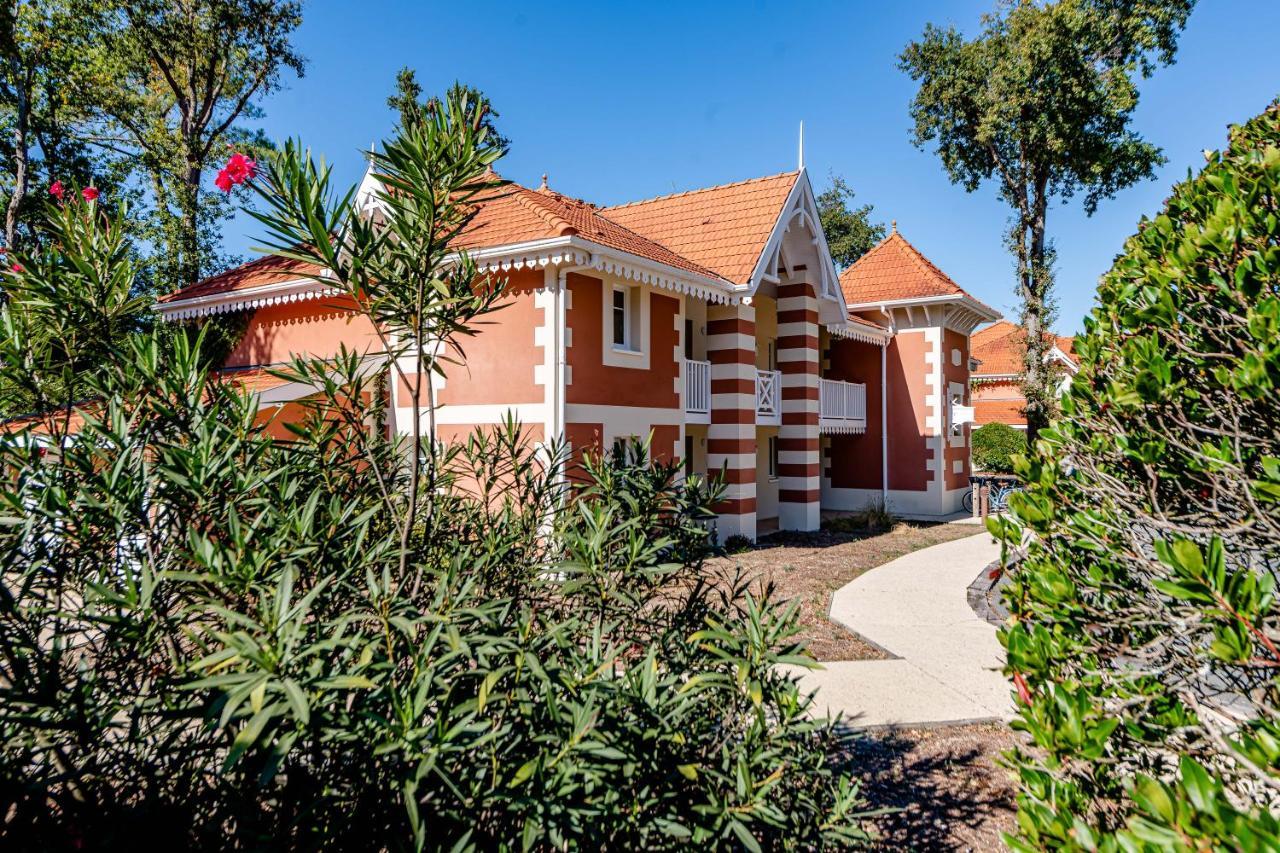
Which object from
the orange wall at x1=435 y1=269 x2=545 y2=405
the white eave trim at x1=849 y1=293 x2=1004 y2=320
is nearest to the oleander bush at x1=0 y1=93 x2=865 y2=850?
the orange wall at x1=435 y1=269 x2=545 y2=405

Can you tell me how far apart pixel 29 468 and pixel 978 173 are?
87.6 feet

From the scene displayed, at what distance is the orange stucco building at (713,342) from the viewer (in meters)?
11.1

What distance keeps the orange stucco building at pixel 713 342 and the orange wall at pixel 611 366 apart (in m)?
0.03

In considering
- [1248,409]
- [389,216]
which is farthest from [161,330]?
[1248,409]

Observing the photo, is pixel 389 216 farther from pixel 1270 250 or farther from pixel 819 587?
pixel 819 587

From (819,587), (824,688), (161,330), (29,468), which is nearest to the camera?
(29,468)

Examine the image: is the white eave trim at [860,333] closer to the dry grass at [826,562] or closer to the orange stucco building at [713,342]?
the orange stucco building at [713,342]

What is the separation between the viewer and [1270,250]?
1.84 meters

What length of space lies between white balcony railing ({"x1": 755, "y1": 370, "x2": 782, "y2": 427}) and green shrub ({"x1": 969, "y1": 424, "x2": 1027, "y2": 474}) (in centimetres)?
1656

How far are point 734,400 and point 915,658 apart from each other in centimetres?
790

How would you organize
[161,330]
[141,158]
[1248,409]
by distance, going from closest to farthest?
[1248,409], [161,330], [141,158]

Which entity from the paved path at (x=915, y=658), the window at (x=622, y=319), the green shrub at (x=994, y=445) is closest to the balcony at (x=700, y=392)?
the window at (x=622, y=319)

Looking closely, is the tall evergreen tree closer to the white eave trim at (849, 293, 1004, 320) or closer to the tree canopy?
the white eave trim at (849, 293, 1004, 320)

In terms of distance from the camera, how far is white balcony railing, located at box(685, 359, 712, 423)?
1394cm
